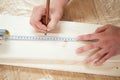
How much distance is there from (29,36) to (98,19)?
351 mm

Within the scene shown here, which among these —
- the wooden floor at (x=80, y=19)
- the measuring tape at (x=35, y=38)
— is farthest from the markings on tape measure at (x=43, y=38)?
the wooden floor at (x=80, y=19)

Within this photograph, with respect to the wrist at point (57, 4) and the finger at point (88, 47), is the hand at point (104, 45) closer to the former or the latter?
the finger at point (88, 47)

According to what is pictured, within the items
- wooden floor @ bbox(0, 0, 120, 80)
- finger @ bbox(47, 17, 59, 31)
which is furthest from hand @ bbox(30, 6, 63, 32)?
wooden floor @ bbox(0, 0, 120, 80)

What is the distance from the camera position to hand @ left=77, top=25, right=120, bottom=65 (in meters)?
0.77

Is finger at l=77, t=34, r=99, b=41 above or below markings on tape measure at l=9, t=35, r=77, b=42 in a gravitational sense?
above

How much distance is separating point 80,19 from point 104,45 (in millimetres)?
218

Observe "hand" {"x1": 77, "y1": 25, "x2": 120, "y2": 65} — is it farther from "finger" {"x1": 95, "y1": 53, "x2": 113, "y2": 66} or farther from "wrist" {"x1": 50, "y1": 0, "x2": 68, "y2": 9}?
"wrist" {"x1": 50, "y1": 0, "x2": 68, "y2": 9}

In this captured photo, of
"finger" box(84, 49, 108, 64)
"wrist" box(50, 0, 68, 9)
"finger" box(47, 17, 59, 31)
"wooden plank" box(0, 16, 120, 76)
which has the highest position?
"wrist" box(50, 0, 68, 9)

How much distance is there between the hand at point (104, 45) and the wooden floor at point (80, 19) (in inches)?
2.9

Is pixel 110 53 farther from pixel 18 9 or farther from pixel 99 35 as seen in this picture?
pixel 18 9

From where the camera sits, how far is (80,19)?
0.94 metres

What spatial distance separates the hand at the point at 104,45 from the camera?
0.77 meters

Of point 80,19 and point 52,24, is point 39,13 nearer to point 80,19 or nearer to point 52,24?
point 52,24

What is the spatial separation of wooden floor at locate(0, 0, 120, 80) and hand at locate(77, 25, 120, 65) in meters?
0.07
